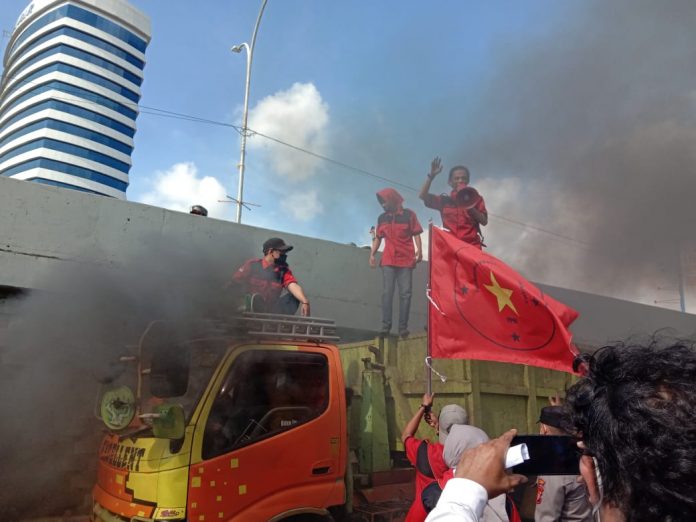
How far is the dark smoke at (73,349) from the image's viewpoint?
13.9 feet

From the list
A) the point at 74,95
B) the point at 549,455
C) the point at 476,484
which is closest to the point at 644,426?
the point at 549,455

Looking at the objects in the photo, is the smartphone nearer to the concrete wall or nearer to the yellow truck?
the yellow truck

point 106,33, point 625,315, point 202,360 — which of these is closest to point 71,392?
point 202,360

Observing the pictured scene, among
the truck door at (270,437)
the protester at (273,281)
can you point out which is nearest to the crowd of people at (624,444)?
the truck door at (270,437)

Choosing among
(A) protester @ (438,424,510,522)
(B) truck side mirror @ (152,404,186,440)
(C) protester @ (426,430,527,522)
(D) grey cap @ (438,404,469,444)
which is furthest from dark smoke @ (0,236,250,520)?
(C) protester @ (426,430,527,522)

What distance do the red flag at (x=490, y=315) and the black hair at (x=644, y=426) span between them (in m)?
2.40

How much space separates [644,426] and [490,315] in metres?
2.71

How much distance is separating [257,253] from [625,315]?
869 centimetres

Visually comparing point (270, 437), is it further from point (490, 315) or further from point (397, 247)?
point (397, 247)

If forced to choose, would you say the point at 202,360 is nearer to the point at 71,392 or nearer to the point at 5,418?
the point at 71,392

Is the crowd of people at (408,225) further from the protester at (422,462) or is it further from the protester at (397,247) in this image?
the protester at (422,462)

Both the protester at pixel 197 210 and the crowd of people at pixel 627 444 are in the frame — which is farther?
the protester at pixel 197 210

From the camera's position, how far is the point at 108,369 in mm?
3764

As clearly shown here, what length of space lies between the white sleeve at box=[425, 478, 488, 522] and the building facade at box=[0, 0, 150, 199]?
7215 centimetres
